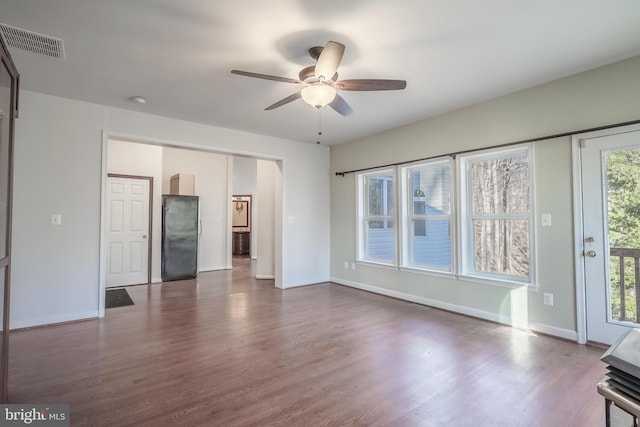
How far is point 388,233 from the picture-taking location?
16.6 ft

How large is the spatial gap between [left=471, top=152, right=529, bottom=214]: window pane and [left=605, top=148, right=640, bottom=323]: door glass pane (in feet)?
2.36

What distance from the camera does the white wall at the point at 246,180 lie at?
9648 millimetres

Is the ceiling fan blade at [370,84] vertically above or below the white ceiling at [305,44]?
below

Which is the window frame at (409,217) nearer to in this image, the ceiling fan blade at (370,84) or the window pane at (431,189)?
the window pane at (431,189)

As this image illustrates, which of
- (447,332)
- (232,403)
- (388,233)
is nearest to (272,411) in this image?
(232,403)

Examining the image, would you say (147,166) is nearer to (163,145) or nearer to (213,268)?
(163,145)

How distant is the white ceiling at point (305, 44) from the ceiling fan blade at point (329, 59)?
274 mm

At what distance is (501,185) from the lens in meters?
3.67

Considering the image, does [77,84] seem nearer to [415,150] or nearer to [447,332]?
[415,150]

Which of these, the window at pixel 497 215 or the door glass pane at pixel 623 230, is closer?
the door glass pane at pixel 623 230

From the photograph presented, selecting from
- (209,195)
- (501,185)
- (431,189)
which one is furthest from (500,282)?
(209,195)

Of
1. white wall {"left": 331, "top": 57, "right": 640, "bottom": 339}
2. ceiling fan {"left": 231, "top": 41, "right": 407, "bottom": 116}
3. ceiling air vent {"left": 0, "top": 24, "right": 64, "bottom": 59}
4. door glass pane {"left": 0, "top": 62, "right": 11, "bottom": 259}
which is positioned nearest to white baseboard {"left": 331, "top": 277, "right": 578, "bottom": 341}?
white wall {"left": 331, "top": 57, "right": 640, "bottom": 339}

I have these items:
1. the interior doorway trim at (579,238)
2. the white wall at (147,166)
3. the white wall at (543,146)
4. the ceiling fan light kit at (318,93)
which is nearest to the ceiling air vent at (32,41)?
the ceiling fan light kit at (318,93)

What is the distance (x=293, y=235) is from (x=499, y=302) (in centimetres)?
330
